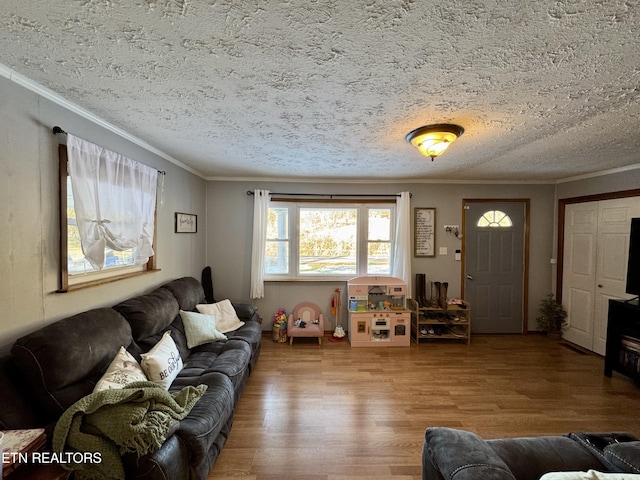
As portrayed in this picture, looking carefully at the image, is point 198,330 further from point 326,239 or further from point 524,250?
point 524,250

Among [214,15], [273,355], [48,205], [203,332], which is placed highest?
[214,15]

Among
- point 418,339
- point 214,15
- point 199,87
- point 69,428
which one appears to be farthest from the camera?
point 418,339

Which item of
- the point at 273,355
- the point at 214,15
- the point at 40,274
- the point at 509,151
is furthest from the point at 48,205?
the point at 509,151

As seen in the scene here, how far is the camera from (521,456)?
1269 millimetres

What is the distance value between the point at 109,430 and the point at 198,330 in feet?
4.66

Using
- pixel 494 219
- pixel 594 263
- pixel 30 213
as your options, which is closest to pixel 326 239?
pixel 494 219

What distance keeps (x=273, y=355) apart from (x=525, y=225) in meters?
4.25

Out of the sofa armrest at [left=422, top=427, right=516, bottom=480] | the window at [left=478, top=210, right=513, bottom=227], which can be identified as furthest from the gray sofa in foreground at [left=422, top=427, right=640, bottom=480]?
the window at [left=478, top=210, right=513, bottom=227]

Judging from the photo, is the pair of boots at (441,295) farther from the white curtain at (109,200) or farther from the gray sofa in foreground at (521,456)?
the white curtain at (109,200)

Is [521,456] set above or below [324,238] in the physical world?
below

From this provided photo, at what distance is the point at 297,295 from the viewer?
4.22m

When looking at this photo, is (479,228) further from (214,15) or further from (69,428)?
(69,428)

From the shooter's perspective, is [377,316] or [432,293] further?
[432,293]

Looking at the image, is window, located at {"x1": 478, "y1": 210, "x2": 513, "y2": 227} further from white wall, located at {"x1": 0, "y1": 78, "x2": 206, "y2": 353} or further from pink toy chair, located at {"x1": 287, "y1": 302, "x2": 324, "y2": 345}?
white wall, located at {"x1": 0, "y1": 78, "x2": 206, "y2": 353}
